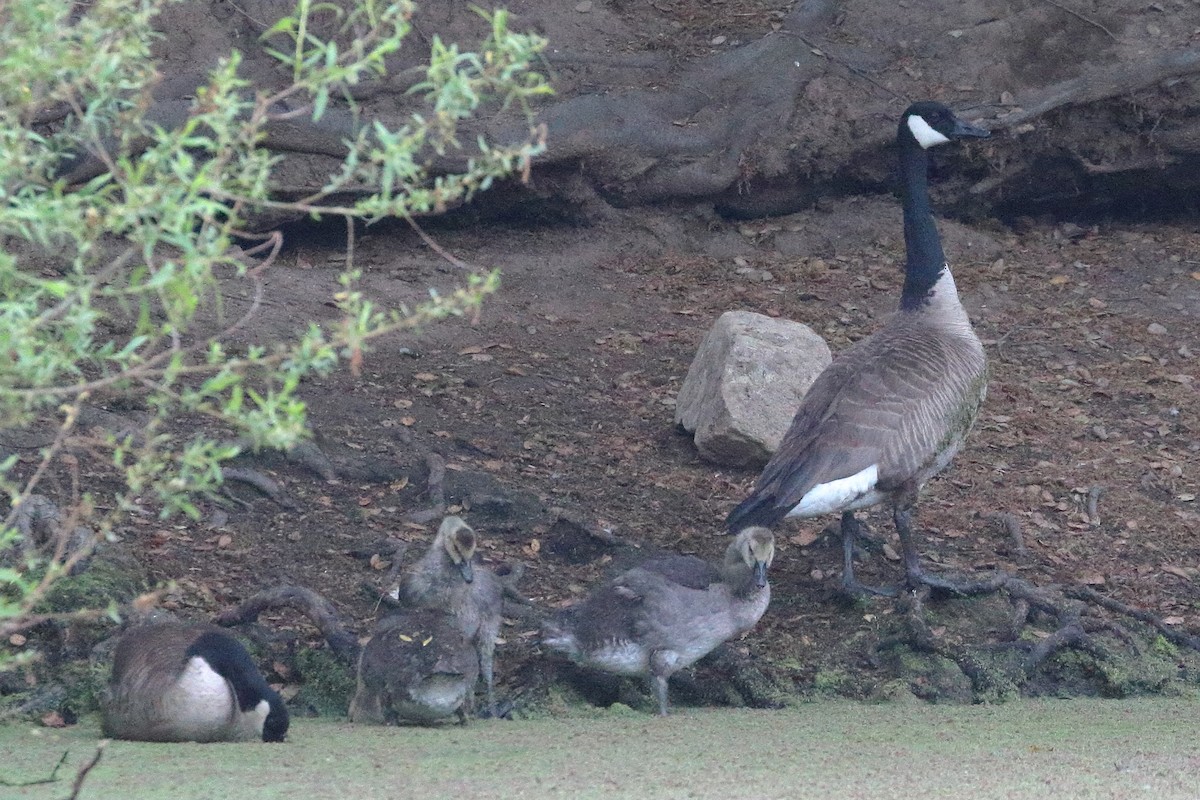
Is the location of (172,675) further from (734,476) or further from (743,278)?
(743,278)

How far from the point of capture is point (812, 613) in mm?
7223

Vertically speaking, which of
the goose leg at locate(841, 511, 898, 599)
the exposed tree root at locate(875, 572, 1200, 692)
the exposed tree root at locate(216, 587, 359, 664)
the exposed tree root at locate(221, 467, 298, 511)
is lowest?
the goose leg at locate(841, 511, 898, 599)

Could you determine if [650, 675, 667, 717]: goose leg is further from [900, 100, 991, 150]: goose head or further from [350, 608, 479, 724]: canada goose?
[900, 100, 991, 150]: goose head

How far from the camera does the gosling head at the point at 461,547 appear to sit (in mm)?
6000

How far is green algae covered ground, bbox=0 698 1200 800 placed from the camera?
13.7ft

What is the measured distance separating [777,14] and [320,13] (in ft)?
14.5

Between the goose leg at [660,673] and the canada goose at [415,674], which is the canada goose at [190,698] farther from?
the goose leg at [660,673]

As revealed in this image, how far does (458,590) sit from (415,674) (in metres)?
0.63

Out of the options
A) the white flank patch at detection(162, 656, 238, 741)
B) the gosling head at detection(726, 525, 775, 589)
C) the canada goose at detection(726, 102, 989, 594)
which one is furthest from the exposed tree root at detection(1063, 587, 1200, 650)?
the white flank patch at detection(162, 656, 238, 741)

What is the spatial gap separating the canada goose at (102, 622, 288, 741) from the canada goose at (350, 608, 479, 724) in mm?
483

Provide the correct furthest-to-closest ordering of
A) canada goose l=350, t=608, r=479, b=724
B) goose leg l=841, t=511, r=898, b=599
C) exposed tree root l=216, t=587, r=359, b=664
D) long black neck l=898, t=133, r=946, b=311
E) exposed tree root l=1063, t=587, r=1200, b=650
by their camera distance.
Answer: long black neck l=898, t=133, r=946, b=311 → goose leg l=841, t=511, r=898, b=599 → exposed tree root l=1063, t=587, r=1200, b=650 → exposed tree root l=216, t=587, r=359, b=664 → canada goose l=350, t=608, r=479, b=724

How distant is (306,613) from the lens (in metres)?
6.29

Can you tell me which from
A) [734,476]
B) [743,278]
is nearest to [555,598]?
[734,476]

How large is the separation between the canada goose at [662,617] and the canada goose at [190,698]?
1.39 meters
